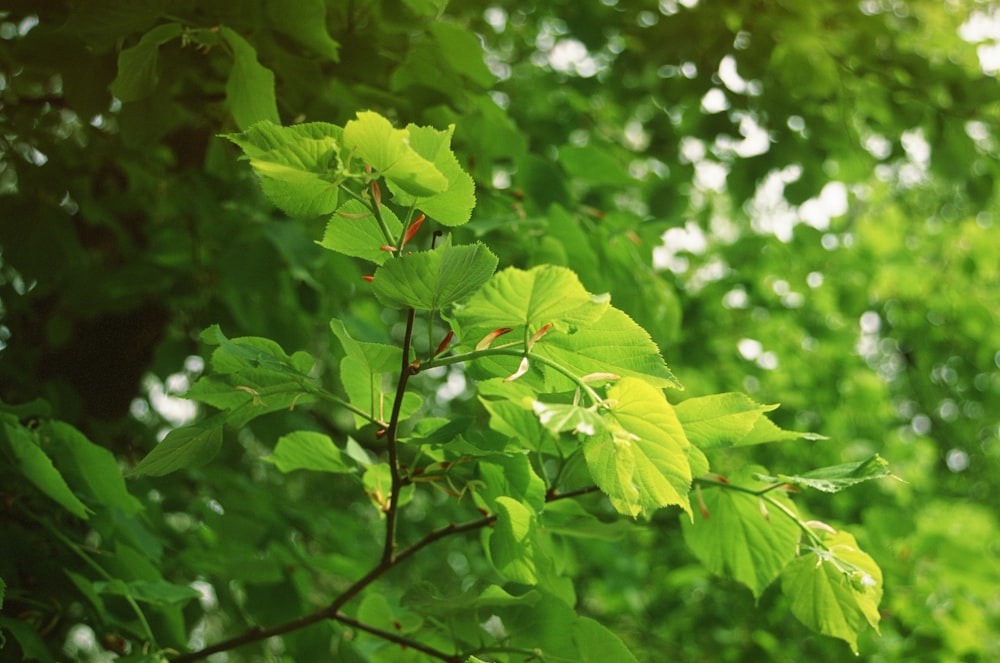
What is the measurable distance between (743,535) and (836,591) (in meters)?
0.15

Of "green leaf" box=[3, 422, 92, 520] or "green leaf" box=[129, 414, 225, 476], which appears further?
"green leaf" box=[3, 422, 92, 520]

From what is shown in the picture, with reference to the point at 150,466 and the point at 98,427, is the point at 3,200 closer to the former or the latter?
the point at 98,427

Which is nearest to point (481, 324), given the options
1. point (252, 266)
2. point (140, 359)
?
point (252, 266)

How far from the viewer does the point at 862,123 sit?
323cm

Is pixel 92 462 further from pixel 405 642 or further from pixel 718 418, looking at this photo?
pixel 718 418

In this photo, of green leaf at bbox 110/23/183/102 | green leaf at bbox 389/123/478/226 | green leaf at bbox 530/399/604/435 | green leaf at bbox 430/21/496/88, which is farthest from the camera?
green leaf at bbox 430/21/496/88

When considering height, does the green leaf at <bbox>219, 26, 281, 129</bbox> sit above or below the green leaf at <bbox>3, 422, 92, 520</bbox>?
above

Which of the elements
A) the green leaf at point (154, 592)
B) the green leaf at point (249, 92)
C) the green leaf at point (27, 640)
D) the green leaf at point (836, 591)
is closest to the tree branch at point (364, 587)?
the green leaf at point (154, 592)

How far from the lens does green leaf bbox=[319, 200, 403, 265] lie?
856 millimetres

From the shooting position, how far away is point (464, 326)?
0.85m

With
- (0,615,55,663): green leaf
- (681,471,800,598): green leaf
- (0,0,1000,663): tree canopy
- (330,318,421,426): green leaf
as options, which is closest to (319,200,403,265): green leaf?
(0,0,1000,663): tree canopy

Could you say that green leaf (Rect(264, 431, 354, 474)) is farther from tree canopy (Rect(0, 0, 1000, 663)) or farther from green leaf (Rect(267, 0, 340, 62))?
green leaf (Rect(267, 0, 340, 62))

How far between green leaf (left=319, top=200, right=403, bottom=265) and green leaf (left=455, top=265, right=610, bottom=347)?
0.12 m

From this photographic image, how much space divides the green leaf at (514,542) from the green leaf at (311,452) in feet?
0.98
